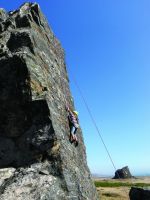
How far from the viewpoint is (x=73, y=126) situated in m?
18.2

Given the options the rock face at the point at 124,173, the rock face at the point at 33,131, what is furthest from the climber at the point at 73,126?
the rock face at the point at 124,173

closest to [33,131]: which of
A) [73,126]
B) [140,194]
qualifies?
[73,126]

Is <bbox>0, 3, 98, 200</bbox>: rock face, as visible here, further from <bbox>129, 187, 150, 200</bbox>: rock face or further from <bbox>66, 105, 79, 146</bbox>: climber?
<bbox>129, 187, 150, 200</bbox>: rock face

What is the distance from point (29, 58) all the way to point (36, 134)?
4469 millimetres

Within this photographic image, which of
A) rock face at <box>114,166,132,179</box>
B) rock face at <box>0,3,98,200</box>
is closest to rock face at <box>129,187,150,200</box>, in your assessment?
rock face at <box>0,3,98,200</box>

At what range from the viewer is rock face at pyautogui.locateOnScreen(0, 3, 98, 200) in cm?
1327

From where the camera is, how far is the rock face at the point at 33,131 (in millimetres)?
13266

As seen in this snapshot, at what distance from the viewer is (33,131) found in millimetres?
15070

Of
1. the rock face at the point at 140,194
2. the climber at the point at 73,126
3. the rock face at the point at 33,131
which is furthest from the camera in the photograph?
the rock face at the point at 140,194

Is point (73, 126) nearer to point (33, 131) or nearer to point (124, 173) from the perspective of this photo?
point (33, 131)

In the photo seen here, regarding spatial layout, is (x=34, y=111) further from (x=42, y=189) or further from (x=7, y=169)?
(x=42, y=189)

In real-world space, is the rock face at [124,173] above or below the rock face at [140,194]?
above

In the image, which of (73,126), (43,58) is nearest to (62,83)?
(43,58)

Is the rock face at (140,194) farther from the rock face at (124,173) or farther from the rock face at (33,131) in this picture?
the rock face at (124,173)
